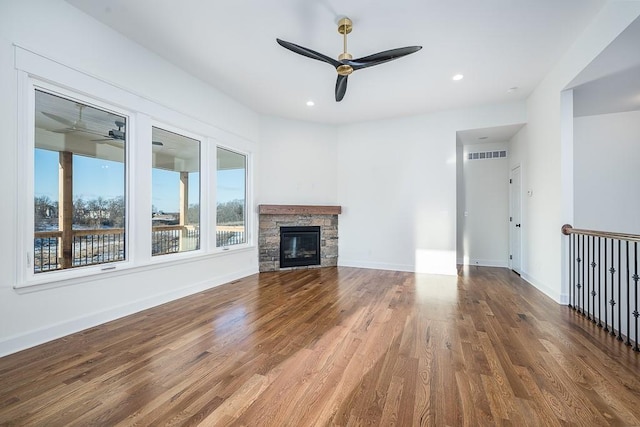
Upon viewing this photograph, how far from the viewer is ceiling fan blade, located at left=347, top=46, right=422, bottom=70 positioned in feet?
8.79

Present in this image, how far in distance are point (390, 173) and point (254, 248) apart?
3.20 meters

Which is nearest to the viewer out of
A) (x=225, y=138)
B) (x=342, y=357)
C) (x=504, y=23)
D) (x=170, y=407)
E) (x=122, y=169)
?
(x=170, y=407)

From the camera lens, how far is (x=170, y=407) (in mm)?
1628

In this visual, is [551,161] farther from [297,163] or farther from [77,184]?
[77,184]

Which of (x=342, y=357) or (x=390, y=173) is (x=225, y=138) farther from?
(x=342, y=357)

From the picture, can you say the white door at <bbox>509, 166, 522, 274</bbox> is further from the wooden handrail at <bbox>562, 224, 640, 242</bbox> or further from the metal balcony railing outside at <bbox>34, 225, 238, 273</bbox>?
the metal balcony railing outside at <bbox>34, 225, 238, 273</bbox>

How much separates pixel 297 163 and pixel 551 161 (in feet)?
14.1

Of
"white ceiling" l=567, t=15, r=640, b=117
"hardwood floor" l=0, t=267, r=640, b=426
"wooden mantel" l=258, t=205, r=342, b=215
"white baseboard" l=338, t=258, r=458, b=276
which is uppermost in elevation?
"white ceiling" l=567, t=15, r=640, b=117

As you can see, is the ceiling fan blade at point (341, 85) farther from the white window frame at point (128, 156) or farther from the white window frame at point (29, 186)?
the white window frame at point (29, 186)

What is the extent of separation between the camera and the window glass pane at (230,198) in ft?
15.3

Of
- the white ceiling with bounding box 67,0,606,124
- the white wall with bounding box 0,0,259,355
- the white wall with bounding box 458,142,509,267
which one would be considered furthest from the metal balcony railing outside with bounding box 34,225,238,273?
the white wall with bounding box 458,142,509,267

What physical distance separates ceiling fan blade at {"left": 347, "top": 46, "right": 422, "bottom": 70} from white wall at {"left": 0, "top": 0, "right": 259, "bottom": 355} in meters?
2.50

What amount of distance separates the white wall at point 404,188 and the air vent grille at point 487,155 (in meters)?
1.30

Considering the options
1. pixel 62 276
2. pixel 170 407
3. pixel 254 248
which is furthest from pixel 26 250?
pixel 254 248
